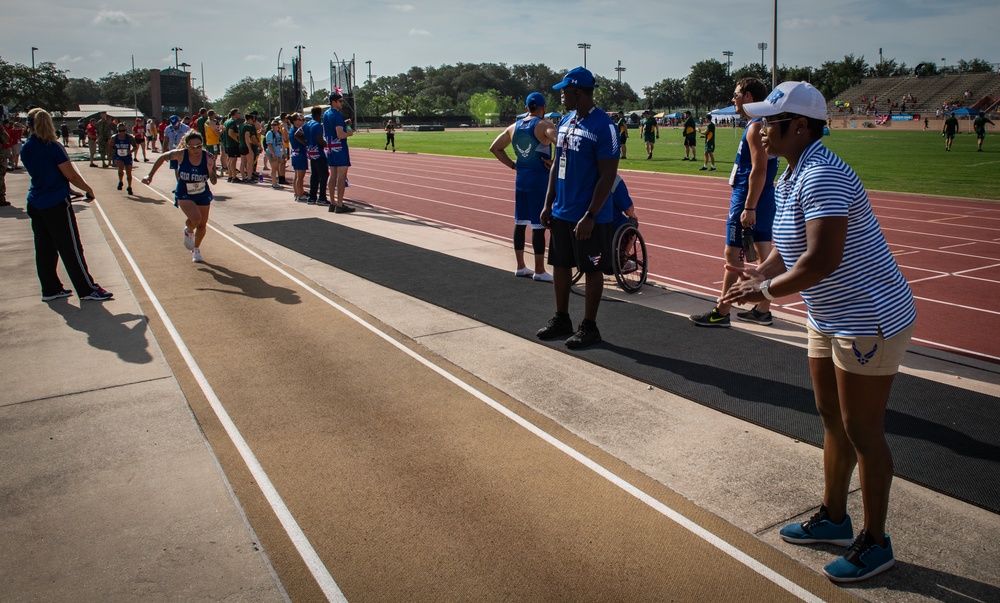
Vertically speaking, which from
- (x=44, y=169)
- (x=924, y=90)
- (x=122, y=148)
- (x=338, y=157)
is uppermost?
(x=924, y=90)

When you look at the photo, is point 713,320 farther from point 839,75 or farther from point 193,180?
point 839,75

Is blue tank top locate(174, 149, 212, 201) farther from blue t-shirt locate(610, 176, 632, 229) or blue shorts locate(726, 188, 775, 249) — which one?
blue shorts locate(726, 188, 775, 249)

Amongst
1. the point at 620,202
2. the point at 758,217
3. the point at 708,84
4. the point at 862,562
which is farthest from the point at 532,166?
the point at 708,84

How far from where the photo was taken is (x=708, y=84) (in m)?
121

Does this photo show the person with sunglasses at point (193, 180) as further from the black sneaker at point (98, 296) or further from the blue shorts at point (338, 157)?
the blue shorts at point (338, 157)

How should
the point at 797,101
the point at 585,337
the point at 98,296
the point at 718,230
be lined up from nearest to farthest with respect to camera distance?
the point at 797,101 < the point at 585,337 < the point at 98,296 < the point at 718,230

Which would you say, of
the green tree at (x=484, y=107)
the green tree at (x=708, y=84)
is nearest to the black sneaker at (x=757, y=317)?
the green tree at (x=484, y=107)

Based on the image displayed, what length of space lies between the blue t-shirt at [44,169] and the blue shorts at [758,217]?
24.4 feet

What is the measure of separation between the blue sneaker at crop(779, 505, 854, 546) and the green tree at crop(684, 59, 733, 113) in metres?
123

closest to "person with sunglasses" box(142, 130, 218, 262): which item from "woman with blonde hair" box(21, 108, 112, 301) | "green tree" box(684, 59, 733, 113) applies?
"woman with blonde hair" box(21, 108, 112, 301)

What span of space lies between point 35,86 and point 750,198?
301 feet

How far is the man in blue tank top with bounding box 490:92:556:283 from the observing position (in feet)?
29.2

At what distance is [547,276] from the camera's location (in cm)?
961

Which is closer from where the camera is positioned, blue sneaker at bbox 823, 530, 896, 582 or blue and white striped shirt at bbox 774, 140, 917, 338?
blue and white striped shirt at bbox 774, 140, 917, 338
